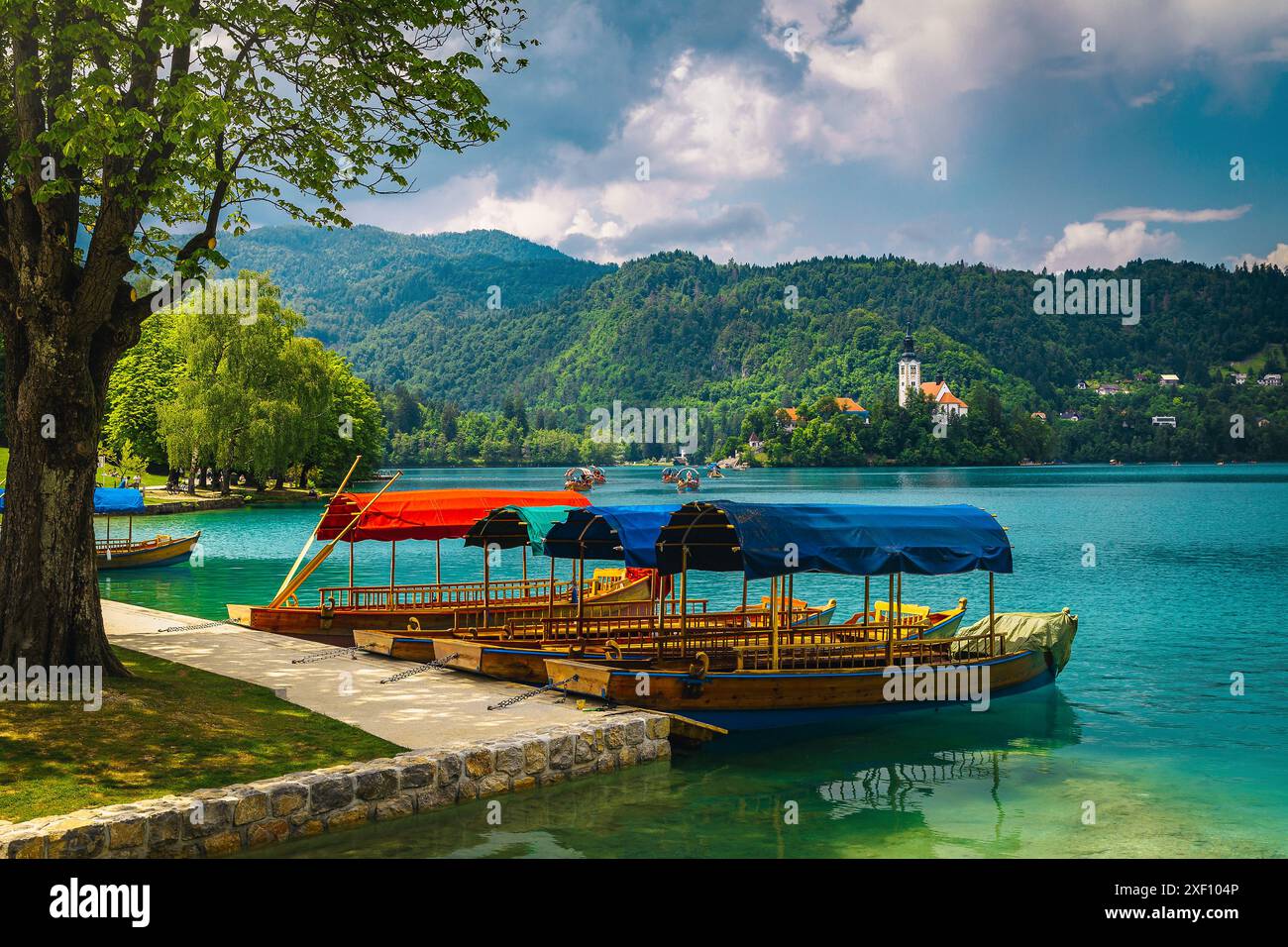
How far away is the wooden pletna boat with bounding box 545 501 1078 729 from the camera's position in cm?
1639

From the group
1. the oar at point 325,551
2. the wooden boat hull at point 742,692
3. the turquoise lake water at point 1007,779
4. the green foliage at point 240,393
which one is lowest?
the turquoise lake water at point 1007,779

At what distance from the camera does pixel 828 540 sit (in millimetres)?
17109

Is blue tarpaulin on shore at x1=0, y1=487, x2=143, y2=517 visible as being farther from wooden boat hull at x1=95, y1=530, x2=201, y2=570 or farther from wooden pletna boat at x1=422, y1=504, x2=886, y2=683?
wooden pletna boat at x1=422, y1=504, x2=886, y2=683

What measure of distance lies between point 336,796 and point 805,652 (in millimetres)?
9414

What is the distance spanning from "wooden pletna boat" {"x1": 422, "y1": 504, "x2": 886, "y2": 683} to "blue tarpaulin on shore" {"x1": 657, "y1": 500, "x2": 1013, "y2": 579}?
2.64ft

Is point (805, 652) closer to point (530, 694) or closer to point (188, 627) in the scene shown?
point (530, 694)

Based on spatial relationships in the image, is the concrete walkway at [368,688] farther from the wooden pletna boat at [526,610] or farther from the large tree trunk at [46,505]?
the large tree trunk at [46,505]

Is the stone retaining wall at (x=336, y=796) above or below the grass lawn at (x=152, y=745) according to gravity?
below

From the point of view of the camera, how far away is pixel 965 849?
12.4m

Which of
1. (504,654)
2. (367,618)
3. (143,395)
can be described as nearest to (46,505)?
(504,654)

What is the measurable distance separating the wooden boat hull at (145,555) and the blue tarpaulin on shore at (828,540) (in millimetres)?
31920

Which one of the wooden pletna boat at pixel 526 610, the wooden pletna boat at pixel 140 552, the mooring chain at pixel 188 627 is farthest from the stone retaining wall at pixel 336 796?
the wooden pletna boat at pixel 140 552

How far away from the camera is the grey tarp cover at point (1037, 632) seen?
21.2 m
